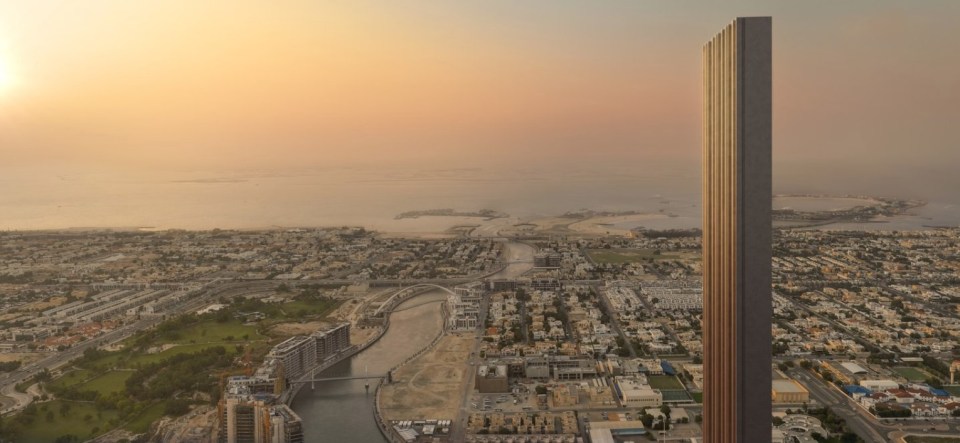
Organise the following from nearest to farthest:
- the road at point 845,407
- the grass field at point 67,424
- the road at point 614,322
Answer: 1. the grass field at point 67,424
2. the road at point 845,407
3. the road at point 614,322

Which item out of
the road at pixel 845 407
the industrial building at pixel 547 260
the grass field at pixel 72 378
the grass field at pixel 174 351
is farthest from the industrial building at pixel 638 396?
the industrial building at pixel 547 260

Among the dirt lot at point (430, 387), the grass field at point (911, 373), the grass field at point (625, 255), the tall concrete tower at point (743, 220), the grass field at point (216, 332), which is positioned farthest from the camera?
the grass field at point (625, 255)

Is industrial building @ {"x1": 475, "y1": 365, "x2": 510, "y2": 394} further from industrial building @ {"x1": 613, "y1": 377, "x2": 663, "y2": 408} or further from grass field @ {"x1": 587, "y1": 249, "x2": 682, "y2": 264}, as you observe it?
grass field @ {"x1": 587, "y1": 249, "x2": 682, "y2": 264}

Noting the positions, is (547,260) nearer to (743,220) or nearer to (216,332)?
(216,332)

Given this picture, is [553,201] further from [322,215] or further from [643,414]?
[643,414]

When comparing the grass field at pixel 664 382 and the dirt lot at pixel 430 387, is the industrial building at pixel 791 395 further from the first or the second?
the dirt lot at pixel 430 387

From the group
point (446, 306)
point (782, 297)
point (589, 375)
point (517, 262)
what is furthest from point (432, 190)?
point (589, 375)

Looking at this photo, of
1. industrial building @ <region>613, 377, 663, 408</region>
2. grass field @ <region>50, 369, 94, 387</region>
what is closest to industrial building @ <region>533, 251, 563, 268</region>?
industrial building @ <region>613, 377, 663, 408</region>
